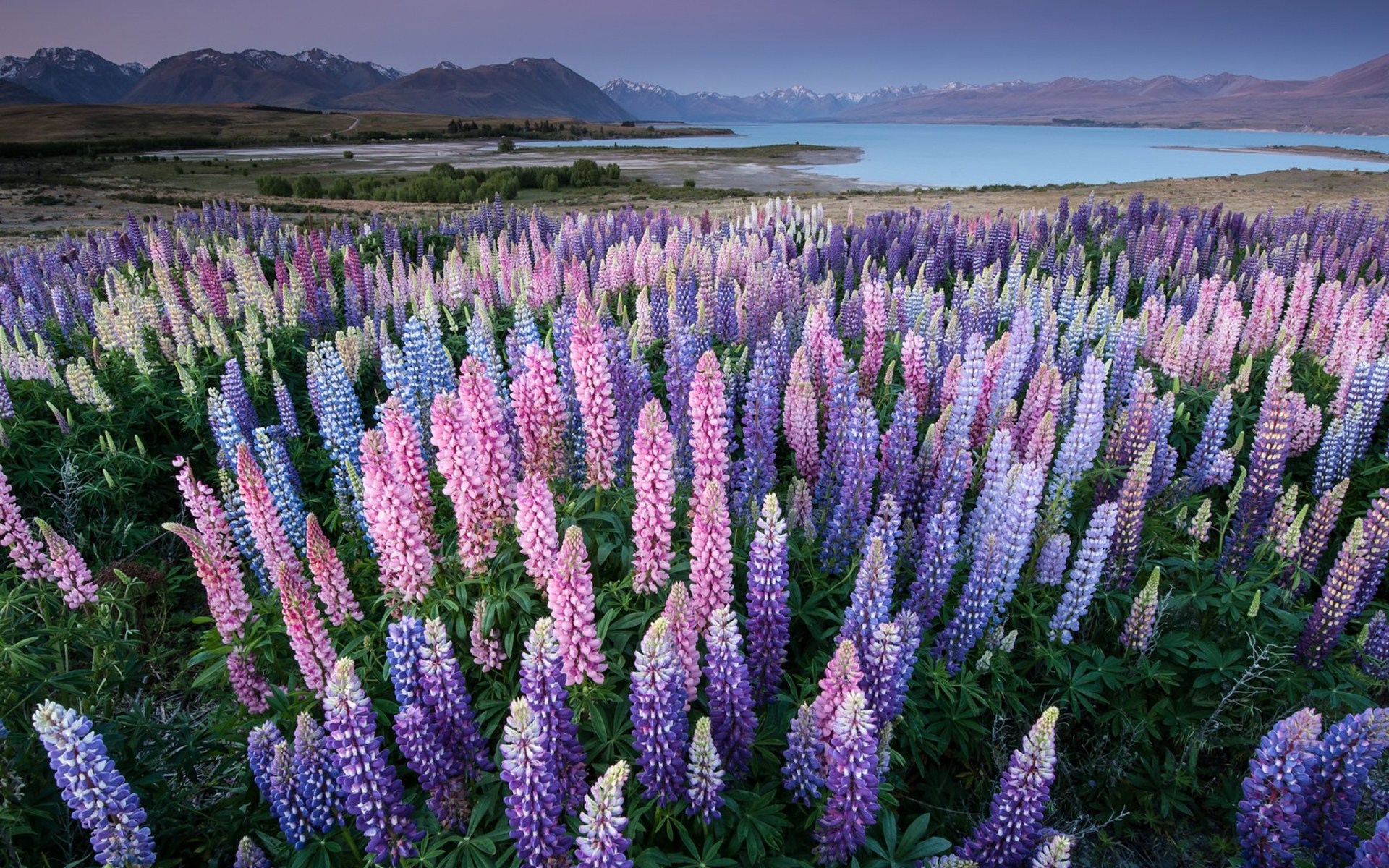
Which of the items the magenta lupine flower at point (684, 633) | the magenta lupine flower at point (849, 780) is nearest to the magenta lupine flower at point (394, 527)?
the magenta lupine flower at point (684, 633)

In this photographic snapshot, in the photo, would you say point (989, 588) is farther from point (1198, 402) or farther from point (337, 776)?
point (1198, 402)

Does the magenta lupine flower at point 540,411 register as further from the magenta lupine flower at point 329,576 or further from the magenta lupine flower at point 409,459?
the magenta lupine flower at point 329,576

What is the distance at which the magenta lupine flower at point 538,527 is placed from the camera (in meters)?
3.29

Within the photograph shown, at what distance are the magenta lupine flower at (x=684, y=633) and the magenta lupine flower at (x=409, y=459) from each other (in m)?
1.56

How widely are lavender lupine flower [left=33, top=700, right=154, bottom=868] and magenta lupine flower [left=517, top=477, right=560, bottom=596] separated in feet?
5.41

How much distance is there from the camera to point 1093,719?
4.86 metres

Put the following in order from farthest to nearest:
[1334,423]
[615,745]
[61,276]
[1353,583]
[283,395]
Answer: [61,276]
[283,395]
[1334,423]
[1353,583]
[615,745]

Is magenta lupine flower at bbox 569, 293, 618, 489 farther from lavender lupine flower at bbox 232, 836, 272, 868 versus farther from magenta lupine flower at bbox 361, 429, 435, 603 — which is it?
lavender lupine flower at bbox 232, 836, 272, 868

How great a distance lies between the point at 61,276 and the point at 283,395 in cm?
857

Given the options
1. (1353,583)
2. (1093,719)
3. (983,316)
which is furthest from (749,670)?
(983,316)

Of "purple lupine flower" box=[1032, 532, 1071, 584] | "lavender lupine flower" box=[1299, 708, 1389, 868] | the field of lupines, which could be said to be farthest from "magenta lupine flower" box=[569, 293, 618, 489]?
"lavender lupine flower" box=[1299, 708, 1389, 868]

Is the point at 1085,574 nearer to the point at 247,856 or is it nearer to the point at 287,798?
the point at 287,798

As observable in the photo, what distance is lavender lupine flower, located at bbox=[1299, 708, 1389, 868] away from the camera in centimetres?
291

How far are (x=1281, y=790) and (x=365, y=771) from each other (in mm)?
3777
